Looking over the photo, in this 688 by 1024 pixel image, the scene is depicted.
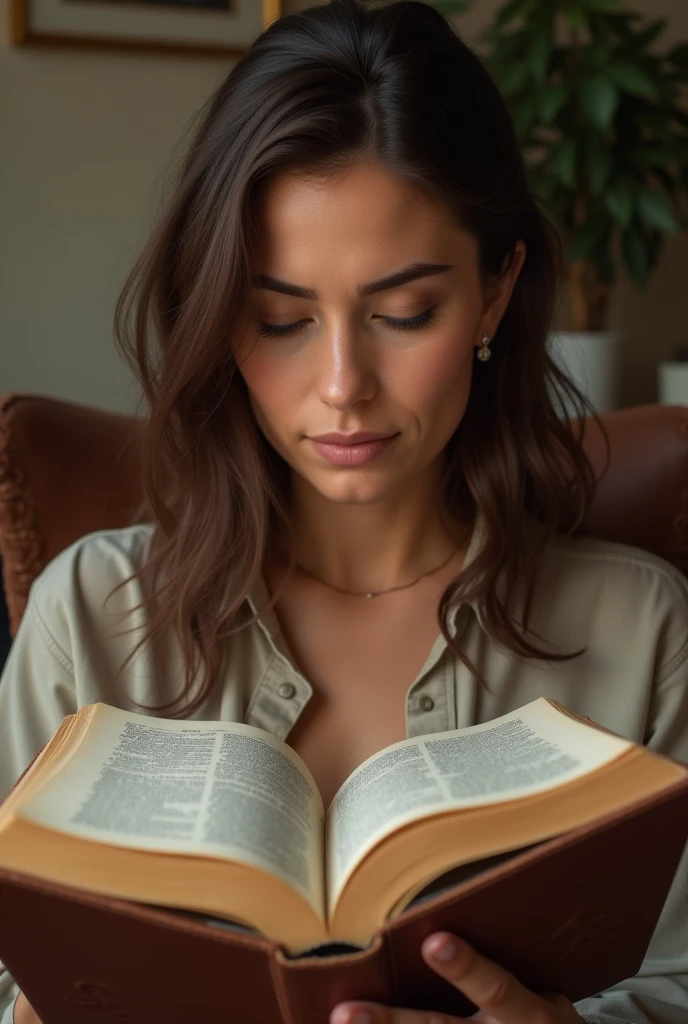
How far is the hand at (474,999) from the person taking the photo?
0.64 meters

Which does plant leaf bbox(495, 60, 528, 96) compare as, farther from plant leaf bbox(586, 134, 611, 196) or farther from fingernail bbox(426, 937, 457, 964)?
fingernail bbox(426, 937, 457, 964)

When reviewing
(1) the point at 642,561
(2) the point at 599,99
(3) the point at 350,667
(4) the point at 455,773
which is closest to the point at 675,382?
(2) the point at 599,99

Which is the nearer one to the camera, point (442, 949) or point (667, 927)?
point (442, 949)

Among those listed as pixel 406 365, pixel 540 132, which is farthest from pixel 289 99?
pixel 540 132

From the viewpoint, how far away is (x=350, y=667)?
1.11 meters

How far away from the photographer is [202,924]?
60 cm

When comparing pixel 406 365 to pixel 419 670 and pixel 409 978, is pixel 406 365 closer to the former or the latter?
pixel 419 670

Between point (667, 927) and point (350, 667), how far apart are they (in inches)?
15.7

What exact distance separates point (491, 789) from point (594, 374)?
1.65m

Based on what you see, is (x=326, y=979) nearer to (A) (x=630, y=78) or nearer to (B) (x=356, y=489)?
(B) (x=356, y=489)

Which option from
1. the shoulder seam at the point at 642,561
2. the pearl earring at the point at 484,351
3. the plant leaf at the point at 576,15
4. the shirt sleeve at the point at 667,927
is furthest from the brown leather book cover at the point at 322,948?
the plant leaf at the point at 576,15

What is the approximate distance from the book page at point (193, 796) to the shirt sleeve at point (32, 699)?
30cm

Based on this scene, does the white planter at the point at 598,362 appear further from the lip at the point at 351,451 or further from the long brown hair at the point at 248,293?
the lip at the point at 351,451

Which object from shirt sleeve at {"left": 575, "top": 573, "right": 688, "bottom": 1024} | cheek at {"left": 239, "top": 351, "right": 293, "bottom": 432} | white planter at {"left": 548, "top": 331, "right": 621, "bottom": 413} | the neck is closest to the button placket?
the neck
